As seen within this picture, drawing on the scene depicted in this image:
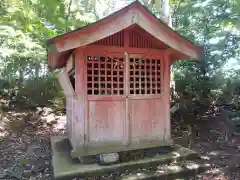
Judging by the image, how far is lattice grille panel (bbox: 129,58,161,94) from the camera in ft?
16.4

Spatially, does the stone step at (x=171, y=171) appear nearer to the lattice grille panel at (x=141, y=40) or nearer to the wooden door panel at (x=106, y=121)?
the wooden door panel at (x=106, y=121)

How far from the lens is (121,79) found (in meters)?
4.95

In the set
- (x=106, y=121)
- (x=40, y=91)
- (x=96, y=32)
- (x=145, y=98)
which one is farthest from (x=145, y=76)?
(x=40, y=91)

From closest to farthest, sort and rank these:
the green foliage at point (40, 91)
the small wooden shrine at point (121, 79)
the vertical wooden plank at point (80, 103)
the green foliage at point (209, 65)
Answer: the small wooden shrine at point (121, 79)
the vertical wooden plank at point (80, 103)
the green foliage at point (209, 65)
the green foliage at point (40, 91)

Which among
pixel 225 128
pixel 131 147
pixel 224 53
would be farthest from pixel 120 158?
pixel 224 53

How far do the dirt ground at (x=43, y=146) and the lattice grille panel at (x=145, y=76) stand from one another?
6.50 feet

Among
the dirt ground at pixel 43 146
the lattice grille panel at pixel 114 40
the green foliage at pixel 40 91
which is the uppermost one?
the lattice grille panel at pixel 114 40

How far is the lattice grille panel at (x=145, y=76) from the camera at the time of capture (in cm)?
499

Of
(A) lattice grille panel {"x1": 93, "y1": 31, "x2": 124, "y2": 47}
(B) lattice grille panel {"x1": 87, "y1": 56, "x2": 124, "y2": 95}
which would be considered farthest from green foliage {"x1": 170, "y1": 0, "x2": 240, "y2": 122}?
(B) lattice grille panel {"x1": 87, "y1": 56, "x2": 124, "y2": 95}

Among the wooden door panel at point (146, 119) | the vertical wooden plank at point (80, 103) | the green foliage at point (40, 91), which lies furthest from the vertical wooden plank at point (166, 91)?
the green foliage at point (40, 91)

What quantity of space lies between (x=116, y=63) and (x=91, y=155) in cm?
203

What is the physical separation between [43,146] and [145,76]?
395cm

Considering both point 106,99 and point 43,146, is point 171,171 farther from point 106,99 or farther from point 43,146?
point 43,146

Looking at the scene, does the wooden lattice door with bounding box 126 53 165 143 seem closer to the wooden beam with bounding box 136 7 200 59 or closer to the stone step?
the wooden beam with bounding box 136 7 200 59
